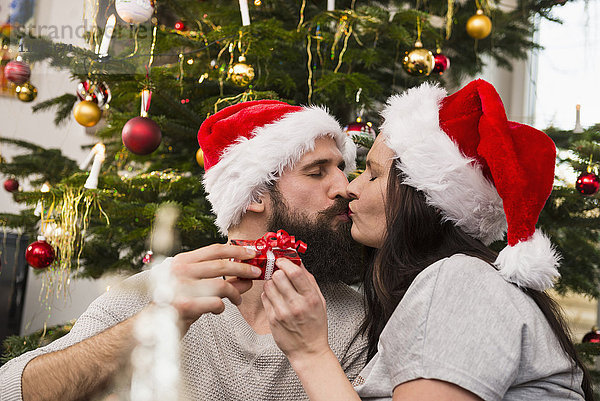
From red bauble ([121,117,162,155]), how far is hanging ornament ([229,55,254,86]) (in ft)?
0.81

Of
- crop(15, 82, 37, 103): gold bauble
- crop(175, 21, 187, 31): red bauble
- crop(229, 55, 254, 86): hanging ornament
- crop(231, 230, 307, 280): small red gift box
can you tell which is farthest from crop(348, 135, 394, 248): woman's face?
crop(15, 82, 37, 103): gold bauble

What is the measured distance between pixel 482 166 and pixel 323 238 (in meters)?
0.49

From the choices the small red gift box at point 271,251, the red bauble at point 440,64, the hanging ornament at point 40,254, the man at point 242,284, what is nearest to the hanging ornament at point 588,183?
the red bauble at point 440,64

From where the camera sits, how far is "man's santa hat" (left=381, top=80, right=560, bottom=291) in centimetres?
92

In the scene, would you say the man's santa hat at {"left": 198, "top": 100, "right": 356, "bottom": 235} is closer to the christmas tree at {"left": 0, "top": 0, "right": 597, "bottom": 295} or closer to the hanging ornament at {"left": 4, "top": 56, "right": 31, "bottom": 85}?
the christmas tree at {"left": 0, "top": 0, "right": 597, "bottom": 295}

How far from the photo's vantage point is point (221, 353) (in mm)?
1187

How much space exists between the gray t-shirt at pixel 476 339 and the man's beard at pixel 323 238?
513 mm

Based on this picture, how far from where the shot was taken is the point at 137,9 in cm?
129

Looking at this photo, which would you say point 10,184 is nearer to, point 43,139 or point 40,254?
point 40,254

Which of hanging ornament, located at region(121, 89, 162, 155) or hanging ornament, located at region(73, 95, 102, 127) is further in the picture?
hanging ornament, located at region(73, 95, 102, 127)

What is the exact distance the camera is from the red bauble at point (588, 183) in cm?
167

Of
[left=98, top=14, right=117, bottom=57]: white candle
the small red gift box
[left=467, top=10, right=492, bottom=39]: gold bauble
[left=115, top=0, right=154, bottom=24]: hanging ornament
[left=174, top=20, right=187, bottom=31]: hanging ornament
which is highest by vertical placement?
[left=115, top=0, right=154, bottom=24]: hanging ornament

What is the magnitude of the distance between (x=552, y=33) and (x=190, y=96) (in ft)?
6.85

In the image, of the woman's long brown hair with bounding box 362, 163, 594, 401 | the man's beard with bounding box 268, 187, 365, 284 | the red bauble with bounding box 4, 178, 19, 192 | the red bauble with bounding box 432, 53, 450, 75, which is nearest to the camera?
the woman's long brown hair with bounding box 362, 163, 594, 401
